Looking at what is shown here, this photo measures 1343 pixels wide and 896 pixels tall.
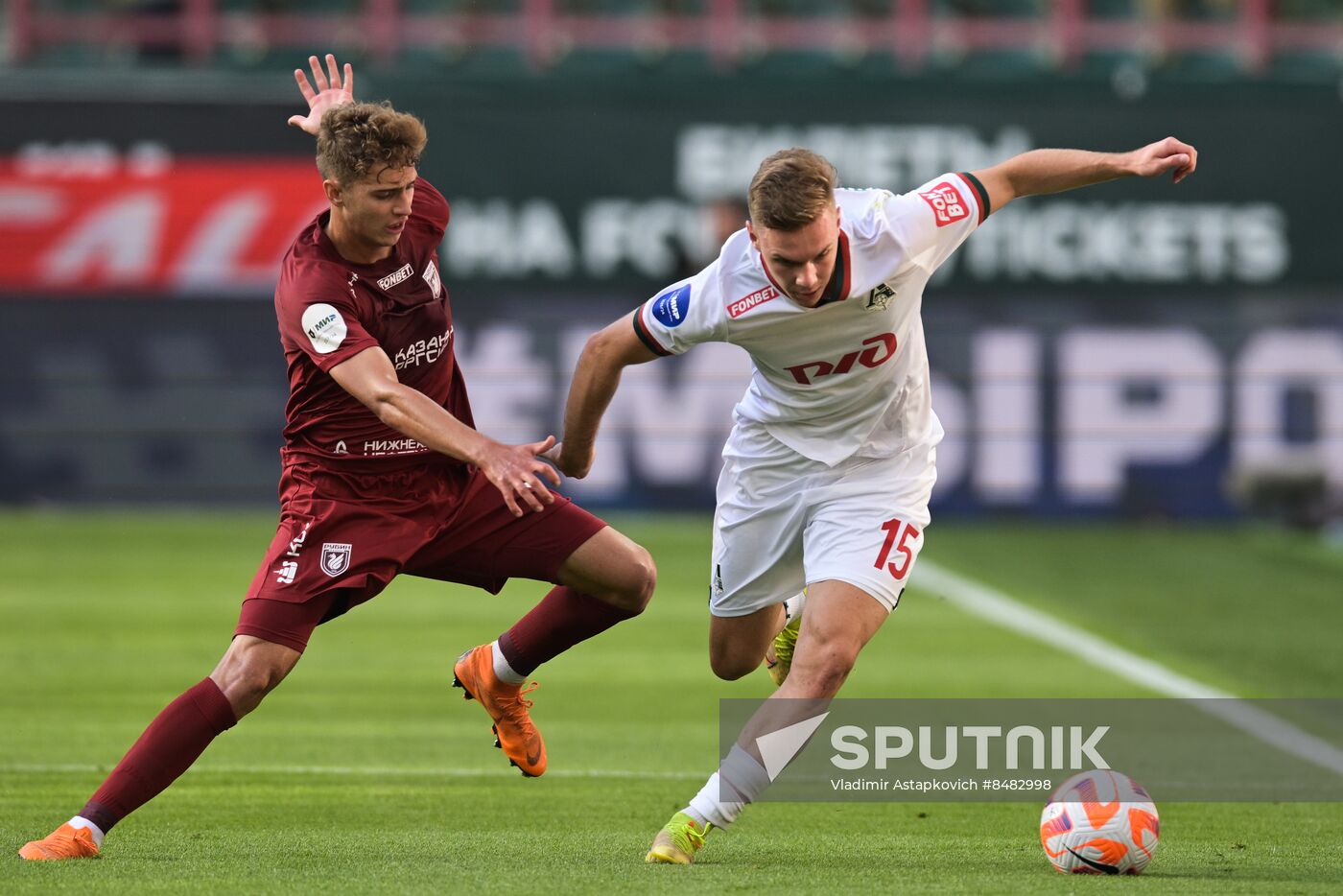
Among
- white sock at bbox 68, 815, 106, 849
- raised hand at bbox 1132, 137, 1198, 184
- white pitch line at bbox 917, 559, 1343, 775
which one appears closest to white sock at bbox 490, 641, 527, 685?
white sock at bbox 68, 815, 106, 849

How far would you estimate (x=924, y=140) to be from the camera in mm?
18312

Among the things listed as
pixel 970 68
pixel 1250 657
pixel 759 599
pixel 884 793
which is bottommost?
pixel 1250 657

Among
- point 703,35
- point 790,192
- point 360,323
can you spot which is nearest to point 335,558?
point 360,323

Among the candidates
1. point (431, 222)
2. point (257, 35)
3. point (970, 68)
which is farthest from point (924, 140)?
point (431, 222)

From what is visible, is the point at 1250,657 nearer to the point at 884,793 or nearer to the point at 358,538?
the point at 884,793

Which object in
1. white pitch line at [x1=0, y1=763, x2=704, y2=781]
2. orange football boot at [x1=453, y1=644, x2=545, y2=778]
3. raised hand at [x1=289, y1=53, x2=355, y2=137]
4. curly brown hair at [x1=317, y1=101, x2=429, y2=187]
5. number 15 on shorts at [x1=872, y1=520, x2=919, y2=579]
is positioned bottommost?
white pitch line at [x1=0, y1=763, x2=704, y2=781]

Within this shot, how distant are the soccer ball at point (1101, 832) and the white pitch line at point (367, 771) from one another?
2.32 meters

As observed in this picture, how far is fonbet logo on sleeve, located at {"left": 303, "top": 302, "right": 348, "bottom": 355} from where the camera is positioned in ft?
20.5

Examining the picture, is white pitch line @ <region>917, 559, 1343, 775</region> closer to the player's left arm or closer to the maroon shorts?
the player's left arm

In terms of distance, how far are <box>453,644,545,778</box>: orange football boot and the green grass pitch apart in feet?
0.60

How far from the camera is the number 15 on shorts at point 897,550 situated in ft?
21.0

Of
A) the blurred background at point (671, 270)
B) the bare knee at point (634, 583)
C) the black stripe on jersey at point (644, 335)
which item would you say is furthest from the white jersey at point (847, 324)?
the blurred background at point (671, 270)

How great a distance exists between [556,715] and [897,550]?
3.80 metres

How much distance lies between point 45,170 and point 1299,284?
37.3 feet
